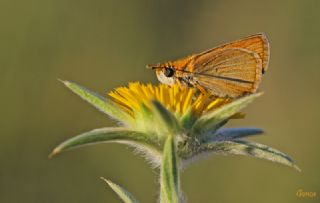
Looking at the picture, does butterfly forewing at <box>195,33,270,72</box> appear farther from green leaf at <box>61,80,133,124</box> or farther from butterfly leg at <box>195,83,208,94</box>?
green leaf at <box>61,80,133,124</box>

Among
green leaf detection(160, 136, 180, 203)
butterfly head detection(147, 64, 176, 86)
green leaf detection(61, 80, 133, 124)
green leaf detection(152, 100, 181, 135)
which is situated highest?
butterfly head detection(147, 64, 176, 86)

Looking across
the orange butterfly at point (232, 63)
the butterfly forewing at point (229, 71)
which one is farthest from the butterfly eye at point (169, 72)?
the butterfly forewing at point (229, 71)

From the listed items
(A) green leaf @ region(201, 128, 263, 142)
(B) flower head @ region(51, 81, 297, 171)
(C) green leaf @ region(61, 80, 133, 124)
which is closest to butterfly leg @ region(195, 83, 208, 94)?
(B) flower head @ region(51, 81, 297, 171)

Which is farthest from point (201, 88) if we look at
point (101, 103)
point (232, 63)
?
point (101, 103)

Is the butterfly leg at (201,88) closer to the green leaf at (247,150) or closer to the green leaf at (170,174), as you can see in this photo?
the green leaf at (247,150)

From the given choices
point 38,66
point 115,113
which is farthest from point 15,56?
point 115,113
